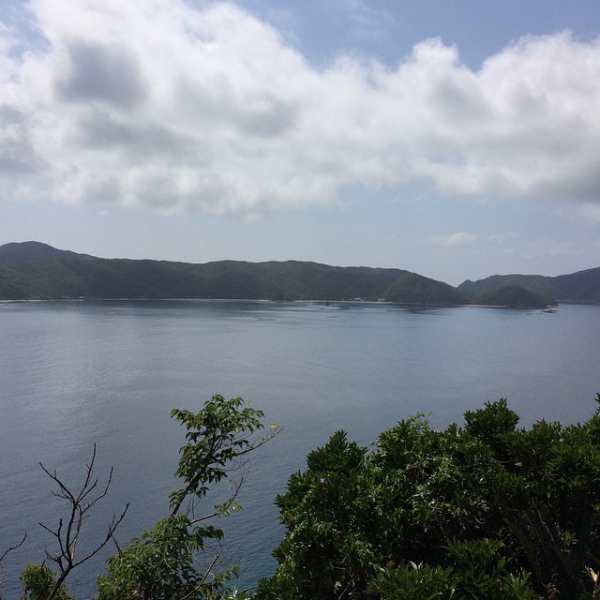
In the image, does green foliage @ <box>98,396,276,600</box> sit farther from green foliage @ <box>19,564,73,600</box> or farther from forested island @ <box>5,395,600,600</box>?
green foliage @ <box>19,564,73,600</box>

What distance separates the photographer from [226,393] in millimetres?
50406

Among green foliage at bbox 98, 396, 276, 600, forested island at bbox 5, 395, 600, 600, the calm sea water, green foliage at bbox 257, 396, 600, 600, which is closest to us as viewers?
green foliage at bbox 98, 396, 276, 600

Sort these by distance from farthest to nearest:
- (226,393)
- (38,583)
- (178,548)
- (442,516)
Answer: (226,393) → (38,583) → (442,516) → (178,548)

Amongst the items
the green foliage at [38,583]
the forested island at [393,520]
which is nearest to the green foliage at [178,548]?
the forested island at [393,520]

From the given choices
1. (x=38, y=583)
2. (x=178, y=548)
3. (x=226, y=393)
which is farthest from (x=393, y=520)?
(x=226, y=393)

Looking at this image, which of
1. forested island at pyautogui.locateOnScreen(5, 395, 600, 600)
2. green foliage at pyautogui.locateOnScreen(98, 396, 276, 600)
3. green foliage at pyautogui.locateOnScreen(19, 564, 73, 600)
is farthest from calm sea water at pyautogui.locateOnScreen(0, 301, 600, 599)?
green foliage at pyautogui.locateOnScreen(98, 396, 276, 600)

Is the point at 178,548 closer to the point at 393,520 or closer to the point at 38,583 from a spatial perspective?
the point at 393,520

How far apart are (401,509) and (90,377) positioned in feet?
186

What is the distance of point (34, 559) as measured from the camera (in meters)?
20.0

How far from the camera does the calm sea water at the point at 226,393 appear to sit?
24.1m

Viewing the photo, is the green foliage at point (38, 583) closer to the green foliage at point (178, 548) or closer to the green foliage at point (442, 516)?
the green foliage at point (178, 548)

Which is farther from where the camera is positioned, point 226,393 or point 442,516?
point 226,393

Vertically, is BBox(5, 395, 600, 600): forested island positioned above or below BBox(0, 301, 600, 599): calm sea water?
above

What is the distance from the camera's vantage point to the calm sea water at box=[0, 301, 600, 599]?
24.1 metres
